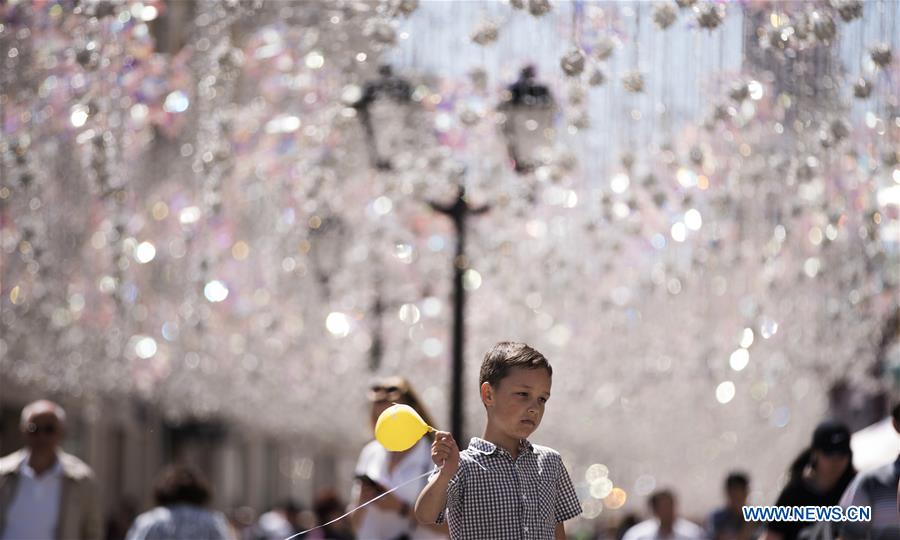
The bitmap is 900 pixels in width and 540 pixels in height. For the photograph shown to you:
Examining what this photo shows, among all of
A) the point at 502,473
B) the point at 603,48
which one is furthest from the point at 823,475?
the point at 502,473

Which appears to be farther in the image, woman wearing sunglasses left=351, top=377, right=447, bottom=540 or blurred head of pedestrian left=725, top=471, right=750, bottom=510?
blurred head of pedestrian left=725, top=471, right=750, bottom=510

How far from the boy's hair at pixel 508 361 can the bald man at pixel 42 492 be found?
4.39 m

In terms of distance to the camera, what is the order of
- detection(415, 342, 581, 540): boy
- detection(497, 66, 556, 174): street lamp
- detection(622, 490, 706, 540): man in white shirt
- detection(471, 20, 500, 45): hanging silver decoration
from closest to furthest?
detection(415, 342, 581, 540): boy < detection(471, 20, 500, 45): hanging silver decoration < detection(497, 66, 556, 174): street lamp < detection(622, 490, 706, 540): man in white shirt

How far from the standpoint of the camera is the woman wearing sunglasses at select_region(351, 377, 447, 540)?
793 cm

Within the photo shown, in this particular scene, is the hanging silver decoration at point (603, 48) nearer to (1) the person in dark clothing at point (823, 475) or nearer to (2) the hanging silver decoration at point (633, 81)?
(2) the hanging silver decoration at point (633, 81)

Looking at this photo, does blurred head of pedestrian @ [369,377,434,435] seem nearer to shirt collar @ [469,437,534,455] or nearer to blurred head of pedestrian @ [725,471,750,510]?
shirt collar @ [469,437,534,455]

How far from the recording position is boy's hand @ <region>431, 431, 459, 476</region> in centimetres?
502

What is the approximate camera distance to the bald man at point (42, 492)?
909 cm

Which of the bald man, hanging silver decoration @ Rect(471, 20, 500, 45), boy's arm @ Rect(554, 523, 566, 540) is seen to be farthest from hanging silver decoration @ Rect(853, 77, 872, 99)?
the bald man

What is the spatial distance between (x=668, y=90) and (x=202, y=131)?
3159 mm

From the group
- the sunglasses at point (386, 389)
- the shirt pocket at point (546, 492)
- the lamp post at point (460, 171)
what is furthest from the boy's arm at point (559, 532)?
the lamp post at point (460, 171)

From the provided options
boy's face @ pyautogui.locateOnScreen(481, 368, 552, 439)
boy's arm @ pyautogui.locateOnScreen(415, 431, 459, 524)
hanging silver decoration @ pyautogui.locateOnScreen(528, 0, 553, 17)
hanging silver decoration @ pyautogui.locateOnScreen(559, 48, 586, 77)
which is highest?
hanging silver decoration @ pyautogui.locateOnScreen(528, 0, 553, 17)

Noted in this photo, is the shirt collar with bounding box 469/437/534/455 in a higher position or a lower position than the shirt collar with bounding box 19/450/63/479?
higher

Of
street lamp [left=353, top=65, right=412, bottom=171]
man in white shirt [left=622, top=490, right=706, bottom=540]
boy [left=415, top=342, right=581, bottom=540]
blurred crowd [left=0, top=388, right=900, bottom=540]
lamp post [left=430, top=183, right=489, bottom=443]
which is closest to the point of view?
boy [left=415, top=342, right=581, bottom=540]
